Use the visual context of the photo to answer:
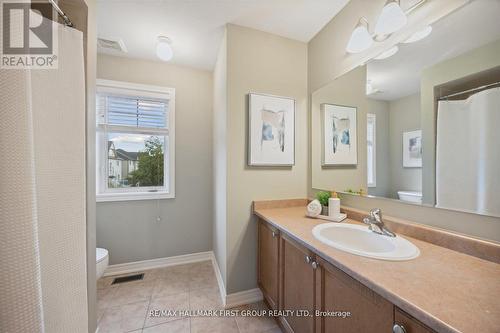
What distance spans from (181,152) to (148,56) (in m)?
1.18

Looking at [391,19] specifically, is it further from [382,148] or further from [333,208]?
[333,208]

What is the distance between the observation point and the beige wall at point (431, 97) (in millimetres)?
877

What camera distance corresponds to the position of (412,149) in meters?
1.08

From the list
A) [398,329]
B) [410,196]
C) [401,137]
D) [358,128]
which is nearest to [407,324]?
[398,329]

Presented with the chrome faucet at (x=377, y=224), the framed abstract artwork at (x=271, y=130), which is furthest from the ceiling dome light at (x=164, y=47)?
the chrome faucet at (x=377, y=224)

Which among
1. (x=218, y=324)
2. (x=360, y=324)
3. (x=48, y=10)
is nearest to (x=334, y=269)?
(x=360, y=324)

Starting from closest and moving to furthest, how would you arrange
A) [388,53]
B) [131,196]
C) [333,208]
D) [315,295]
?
1. [315,295]
2. [388,53]
3. [333,208]
4. [131,196]

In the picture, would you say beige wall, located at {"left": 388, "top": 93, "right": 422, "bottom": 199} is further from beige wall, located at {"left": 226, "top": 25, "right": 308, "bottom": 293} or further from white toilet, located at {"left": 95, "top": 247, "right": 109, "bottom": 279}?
white toilet, located at {"left": 95, "top": 247, "right": 109, "bottom": 279}

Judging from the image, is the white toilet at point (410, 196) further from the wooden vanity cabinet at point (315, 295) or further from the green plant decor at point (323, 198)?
the wooden vanity cabinet at point (315, 295)

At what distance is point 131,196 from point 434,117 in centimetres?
273

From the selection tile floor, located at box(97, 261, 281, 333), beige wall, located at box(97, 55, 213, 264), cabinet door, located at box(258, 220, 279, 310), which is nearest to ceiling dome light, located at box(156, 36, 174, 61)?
beige wall, located at box(97, 55, 213, 264)

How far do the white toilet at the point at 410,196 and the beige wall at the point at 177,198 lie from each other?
6.60ft

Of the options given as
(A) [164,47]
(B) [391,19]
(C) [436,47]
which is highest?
(A) [164,47]

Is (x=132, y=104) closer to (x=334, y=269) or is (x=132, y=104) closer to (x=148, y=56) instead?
(x=148, y=56)
